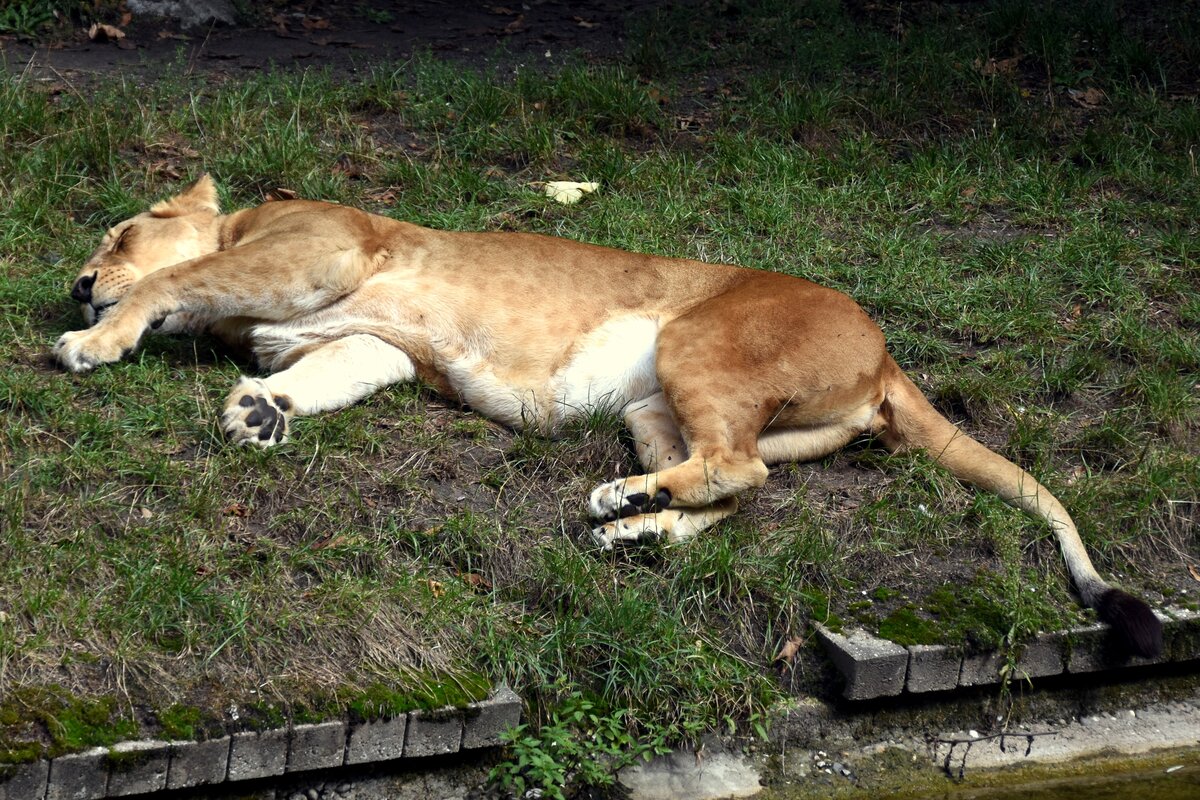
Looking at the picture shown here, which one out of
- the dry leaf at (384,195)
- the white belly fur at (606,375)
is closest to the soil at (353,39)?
the dry leaf at (384,195)

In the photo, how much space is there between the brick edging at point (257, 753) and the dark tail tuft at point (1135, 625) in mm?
2031

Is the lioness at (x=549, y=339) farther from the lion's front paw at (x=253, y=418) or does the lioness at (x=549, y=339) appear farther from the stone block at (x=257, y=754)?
the stone block at (x=257, y=754)

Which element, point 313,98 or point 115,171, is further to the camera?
point 313,98

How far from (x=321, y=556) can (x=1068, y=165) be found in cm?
531

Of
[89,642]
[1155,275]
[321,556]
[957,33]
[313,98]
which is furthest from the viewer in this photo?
[957,33]

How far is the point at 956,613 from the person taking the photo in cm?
437

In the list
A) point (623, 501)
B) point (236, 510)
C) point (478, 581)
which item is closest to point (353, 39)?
point (236, 510)

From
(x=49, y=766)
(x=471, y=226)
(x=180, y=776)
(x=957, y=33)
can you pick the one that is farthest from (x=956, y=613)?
(x=957, y=33)

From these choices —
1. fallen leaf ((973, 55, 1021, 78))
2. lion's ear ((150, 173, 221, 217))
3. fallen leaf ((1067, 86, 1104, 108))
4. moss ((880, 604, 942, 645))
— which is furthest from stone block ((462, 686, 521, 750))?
fallen leaf ((1067, 86, 1104, 108))

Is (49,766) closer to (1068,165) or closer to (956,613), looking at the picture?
(956,613)

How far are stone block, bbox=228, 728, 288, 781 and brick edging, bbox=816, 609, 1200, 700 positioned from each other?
1.77 meters

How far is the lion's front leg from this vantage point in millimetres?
4684

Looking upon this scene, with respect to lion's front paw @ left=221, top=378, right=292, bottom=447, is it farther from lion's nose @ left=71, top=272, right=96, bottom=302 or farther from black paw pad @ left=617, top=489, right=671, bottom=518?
black paw pad @ left=617, top=489, right=671, bottom=518

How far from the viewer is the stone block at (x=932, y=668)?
4199 mm
